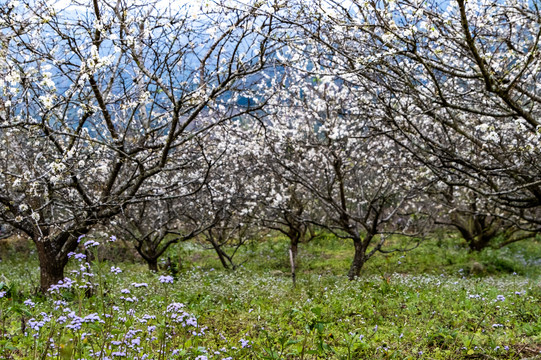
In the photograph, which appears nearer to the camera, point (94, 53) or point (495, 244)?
point (94, 53)

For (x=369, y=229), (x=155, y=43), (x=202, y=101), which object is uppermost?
(x=155, y=43)

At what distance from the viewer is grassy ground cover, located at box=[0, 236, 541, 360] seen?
299 cm

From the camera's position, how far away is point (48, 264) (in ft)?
22.9

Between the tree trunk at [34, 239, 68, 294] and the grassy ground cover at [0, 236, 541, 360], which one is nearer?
the grassy ground cover at [0, 236, 541, 360]

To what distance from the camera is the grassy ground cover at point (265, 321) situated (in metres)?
2.99

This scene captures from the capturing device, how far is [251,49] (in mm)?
5082

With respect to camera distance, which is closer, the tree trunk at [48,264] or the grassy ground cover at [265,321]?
the grassy ground cover at [265,321]

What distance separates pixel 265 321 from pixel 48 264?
4103mm

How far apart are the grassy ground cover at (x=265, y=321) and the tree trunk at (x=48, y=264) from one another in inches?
19.2

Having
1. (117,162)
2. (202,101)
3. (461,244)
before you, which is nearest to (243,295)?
(117,162)

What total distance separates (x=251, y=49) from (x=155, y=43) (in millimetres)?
1071

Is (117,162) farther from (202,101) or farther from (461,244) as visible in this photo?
(461,244)

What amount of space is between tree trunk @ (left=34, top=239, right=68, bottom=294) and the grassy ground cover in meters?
0.49

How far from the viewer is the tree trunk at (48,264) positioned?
22.7 ft
